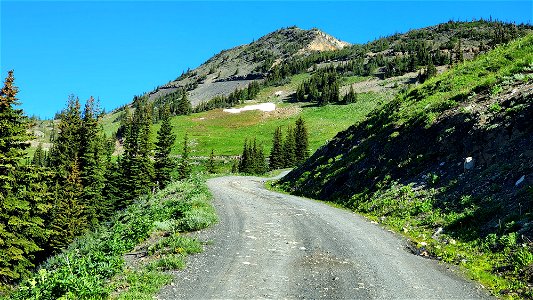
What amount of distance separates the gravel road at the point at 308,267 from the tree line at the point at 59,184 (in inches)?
757

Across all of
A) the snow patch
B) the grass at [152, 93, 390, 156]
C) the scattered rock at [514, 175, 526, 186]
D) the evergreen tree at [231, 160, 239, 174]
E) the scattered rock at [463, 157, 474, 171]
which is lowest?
the evergreen tree at [231, 160, 239, 174]

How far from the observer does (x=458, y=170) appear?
18.5m

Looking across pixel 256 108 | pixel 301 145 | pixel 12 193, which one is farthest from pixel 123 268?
pixel 256 108

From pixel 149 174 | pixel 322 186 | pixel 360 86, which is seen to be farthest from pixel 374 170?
pixel 360 86

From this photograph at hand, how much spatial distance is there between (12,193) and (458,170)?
29.3 m

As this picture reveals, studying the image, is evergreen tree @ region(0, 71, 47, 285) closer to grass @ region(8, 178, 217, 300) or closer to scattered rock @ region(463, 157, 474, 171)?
grass @ region(8, 178, 217, 300)

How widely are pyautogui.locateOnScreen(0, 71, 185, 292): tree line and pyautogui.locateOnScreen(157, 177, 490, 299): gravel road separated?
63.1 ft

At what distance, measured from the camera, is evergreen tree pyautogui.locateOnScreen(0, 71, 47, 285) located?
26500mm

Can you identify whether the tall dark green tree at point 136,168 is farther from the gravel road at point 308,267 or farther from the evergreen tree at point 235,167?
the gravel road at point 308,267

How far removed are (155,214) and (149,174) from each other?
46.0 m

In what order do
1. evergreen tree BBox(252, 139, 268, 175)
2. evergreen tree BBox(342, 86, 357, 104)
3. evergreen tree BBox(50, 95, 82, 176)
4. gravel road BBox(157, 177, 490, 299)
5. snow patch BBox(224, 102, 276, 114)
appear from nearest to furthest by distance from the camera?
gravel road BBox(157, 177, 490, 299) → evergreen tree BBox(50, 95, 82, 176) → evergreen tree BBox(252, 139, 268, 175) → evergreen tree BBox(342, 86, 357, 104) → snow patch BBox(224, 102, 276, 114)

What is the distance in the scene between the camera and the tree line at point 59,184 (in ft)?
89.0

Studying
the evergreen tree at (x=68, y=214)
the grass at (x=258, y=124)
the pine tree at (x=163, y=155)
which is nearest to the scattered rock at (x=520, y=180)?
the evergreen tree at (x=68, y=214)

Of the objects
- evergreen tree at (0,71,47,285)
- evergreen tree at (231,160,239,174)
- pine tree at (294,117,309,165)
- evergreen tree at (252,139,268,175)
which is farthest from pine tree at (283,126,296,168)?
evergreen tree at (0,71,47,285)
